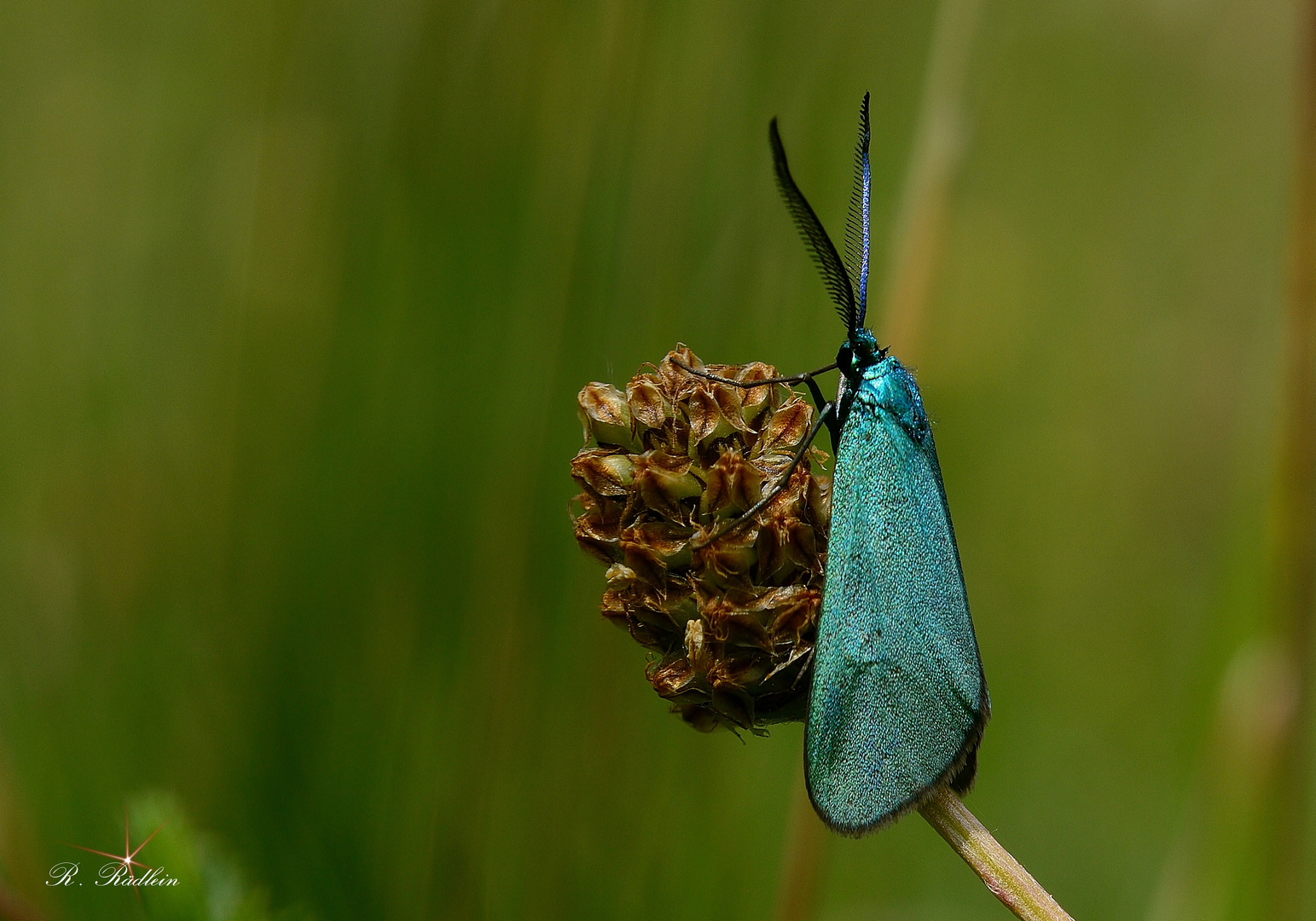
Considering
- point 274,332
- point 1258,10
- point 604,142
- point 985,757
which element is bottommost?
point 985,757

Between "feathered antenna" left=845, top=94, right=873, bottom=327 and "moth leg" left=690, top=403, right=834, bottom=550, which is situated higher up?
"feathered antenna" left=845, top=94, right=873, bottom=327

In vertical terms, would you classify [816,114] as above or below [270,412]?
above

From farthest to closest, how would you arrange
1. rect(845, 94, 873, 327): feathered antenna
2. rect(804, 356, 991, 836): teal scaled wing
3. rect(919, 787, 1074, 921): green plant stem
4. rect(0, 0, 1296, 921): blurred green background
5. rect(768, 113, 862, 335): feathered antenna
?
1. rect(0, 0, 1296, 921): blurred green background
2. rect(845, 94, 873, 327): feathered antenna
3. rect(768, 113, 862, 335): feathered antenna
4. rect(804, 356, 991, 836): teal scaled wing
5. rect(919, 787, 1074, 921): green plant stem

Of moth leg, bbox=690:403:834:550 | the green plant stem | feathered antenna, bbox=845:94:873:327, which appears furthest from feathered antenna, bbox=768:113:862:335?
the green plant stem

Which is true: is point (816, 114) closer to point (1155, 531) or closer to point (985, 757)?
point (985, 757)

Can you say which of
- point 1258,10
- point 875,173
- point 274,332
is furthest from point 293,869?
point 1258,10

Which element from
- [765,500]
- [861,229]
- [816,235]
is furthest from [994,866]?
[861,229]

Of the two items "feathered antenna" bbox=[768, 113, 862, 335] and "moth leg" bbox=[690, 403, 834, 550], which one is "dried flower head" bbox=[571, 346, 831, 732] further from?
"feathered antenna" bbox=[768, 113, 862, 335]
